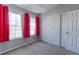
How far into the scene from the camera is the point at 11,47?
4.50 metres

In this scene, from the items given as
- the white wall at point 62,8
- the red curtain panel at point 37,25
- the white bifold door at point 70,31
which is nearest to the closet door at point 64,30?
the white bifold door at point 70,31

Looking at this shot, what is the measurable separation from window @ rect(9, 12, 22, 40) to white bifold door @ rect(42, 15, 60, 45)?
1.94 m

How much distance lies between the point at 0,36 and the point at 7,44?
2.56ft

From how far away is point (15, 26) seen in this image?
4.90 metres

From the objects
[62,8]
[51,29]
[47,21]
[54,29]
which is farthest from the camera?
[47,21]

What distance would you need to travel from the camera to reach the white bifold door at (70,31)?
4207 millimetres

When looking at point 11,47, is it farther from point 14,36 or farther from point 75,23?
point 75,23

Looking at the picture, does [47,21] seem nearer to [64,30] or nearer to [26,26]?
[26,26]

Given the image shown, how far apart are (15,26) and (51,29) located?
7.54 ft

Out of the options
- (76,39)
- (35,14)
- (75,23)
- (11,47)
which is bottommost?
(11,47)

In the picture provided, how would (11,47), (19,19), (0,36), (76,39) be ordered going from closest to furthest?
(0,36) → (76,39) → (11,47) → (19,19)

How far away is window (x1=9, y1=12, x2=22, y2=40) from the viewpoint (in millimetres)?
4562

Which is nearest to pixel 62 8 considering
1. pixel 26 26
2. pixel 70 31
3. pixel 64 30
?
pixel 64 30

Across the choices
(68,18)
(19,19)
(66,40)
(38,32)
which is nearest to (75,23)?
(68,18)
